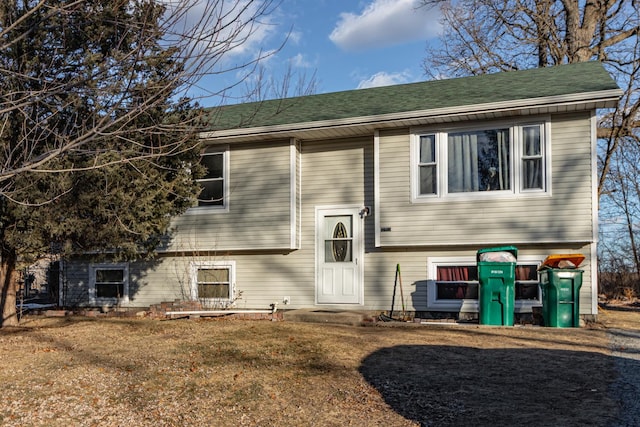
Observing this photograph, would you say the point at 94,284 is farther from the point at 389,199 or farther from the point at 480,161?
the point at 480,161

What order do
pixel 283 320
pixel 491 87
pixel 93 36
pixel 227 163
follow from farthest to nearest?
1. pixel 227 163
2. pixel 491 87
3. pixel 283 320
4. pixel 93 36

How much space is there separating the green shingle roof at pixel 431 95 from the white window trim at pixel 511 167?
0.49 metres

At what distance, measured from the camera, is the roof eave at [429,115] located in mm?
10266

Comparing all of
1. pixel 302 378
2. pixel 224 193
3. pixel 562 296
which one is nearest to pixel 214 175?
pixel 224 193

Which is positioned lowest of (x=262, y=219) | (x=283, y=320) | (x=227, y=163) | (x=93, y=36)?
(x=283, y=320)

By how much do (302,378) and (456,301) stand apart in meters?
5.84

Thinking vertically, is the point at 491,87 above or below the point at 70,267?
above

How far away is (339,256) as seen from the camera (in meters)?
12.6

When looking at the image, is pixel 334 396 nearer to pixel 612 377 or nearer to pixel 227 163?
pixel 612 377

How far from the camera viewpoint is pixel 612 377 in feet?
20.7

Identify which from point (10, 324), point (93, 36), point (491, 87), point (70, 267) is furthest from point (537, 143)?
point (70, 267)

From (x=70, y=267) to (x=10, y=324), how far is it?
417cm

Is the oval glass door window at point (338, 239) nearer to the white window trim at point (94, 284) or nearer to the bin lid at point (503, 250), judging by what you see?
the bin lid at point (503, 250)

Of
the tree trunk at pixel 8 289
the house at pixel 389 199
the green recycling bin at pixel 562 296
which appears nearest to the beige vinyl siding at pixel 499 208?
the house at pixel 389 199
